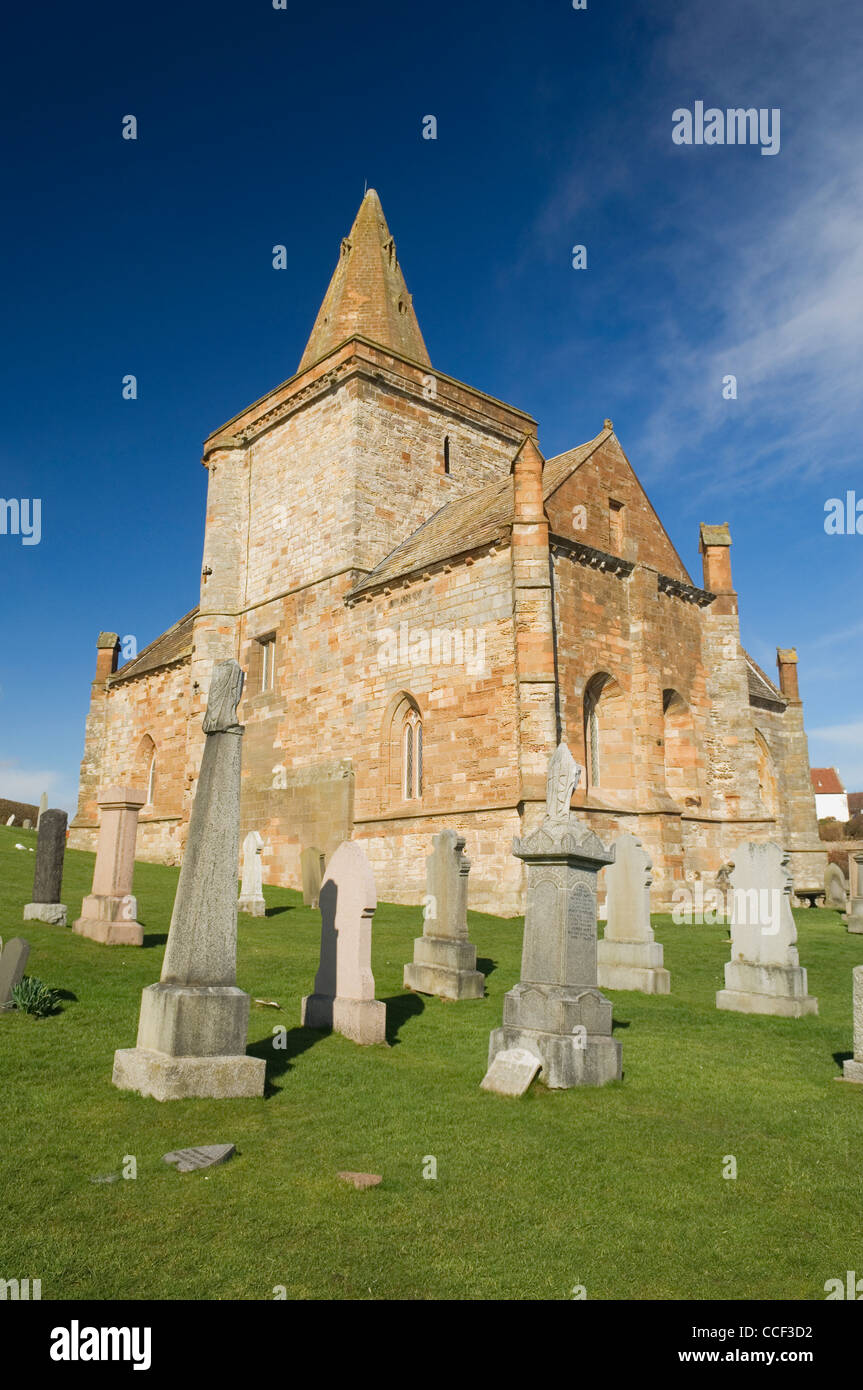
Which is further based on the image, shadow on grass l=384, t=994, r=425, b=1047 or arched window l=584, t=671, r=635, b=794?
arched window l=584, t=671, r=635, b=794

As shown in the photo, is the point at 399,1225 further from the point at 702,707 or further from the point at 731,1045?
the point at 702,707

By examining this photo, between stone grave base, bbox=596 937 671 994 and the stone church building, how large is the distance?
5.31m

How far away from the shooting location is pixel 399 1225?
4301 millimetres

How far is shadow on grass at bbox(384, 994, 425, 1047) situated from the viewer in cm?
880

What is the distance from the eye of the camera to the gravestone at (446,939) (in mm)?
10648

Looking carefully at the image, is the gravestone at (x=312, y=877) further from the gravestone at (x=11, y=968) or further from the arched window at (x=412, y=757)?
the gravestone at (x=11, y=968)

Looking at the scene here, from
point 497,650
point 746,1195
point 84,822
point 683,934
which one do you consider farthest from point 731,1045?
point 84,822

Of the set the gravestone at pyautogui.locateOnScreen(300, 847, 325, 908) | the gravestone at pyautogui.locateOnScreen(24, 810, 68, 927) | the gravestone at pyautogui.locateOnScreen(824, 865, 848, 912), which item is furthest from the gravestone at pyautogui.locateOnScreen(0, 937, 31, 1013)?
the gravestone at pyautogui.locateOnScreen(824, 865, 848, 912)

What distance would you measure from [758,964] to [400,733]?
12.1 m

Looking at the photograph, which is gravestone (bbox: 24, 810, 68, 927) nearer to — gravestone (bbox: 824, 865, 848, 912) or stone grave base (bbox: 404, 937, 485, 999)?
stone grave base (bbox: 404, 937, 485, 999)

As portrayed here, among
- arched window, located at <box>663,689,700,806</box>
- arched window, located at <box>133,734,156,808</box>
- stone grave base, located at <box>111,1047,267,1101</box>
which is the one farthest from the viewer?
arched window, located at <box>133,734,156,808</box>

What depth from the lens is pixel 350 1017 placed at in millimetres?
8352

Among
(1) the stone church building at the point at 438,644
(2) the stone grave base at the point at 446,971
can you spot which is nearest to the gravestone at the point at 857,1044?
(2) the stone grave base at the point at 446,971

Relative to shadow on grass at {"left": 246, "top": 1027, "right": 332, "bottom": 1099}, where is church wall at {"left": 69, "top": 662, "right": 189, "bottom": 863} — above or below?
above
